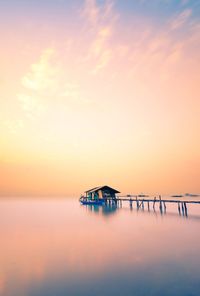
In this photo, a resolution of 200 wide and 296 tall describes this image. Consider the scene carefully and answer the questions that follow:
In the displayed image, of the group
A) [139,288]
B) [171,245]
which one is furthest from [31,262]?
[171,245]

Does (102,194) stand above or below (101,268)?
above

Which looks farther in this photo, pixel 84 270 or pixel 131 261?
pixel 131 261

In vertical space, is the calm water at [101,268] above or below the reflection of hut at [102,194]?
below

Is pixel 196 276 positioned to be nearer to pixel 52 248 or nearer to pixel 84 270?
pixel 84 270

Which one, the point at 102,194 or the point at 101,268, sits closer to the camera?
the point at 101,268

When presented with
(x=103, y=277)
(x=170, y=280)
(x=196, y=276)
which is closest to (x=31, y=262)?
(x=103, y=277)

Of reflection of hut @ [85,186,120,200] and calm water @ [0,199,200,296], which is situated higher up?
reflection of hut @ [85,186,120,200]

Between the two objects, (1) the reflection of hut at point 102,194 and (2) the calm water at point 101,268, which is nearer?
(2) the calm water at point 101,268

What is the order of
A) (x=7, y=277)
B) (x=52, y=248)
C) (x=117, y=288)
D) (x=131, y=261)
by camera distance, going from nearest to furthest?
(x=117, y=288)
(x=7, y=277)
(x=131, y=261)
(x=52, y=248)

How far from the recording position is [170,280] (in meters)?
8.74

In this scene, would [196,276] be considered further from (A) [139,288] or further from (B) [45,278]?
(B) [45,278]

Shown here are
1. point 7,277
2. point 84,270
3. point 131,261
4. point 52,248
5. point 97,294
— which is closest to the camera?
point 97,294

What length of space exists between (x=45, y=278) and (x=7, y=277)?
6.72ft

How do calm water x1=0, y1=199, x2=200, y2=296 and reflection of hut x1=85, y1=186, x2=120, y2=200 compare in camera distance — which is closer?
calm water x1=0, y1=199, x2=200, y2=296
